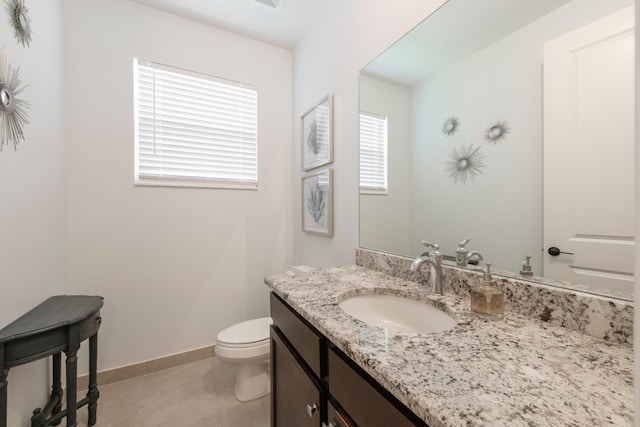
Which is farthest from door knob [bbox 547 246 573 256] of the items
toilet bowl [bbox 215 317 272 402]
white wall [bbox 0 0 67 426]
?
white wall [bbox 0 0 67 426]

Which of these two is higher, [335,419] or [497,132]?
[497,132]

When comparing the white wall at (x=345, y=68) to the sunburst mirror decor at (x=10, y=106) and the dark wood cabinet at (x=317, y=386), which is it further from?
the sunburst mirror decor at (x=10, y=106)

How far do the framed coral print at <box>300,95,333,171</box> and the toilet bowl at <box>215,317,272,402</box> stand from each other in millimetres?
1232

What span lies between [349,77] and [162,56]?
1446 mm

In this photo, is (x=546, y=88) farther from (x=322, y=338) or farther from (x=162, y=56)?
(x=162, y=56)

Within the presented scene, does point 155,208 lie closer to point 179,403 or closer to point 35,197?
point 35,197

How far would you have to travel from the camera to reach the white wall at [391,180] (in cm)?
123

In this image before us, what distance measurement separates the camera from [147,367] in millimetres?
1813

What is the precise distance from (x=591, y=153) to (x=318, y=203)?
1.40 metres

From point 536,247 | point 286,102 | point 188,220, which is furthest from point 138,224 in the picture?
point 536,247

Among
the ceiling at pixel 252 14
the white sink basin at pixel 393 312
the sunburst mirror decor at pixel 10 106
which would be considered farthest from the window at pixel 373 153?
the sunburst mirror decor at pixel 10 106

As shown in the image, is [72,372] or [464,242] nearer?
[464,242]

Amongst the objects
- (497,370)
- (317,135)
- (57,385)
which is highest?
(317,135)

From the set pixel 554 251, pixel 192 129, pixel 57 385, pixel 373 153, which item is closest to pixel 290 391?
pixel 554 251
